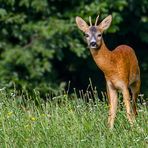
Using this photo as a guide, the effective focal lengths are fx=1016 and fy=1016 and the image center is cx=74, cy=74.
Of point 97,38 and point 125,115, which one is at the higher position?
point 97,38

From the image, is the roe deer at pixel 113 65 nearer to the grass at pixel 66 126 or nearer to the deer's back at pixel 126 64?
the deer's back at pixel 126 64

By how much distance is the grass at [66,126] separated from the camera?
8.84m

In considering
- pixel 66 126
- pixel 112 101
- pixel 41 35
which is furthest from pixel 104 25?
pixel 41 35

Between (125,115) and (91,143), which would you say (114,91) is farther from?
(91,143)

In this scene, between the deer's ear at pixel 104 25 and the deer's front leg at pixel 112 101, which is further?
the deer's ear at pixel 104 25

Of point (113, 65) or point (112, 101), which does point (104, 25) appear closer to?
point (113, 65)

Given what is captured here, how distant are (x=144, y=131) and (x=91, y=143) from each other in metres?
A: 0.57

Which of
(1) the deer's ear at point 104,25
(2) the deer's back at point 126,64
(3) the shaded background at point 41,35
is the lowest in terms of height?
(3) the shaded background at point 41,35

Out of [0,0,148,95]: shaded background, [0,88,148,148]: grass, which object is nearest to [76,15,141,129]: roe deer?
[0,88,148,148]: grass

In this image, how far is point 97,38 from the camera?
410 inches

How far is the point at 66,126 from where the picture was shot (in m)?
9.41

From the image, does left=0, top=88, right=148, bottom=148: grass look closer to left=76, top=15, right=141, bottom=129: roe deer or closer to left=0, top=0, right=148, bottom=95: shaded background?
left=76, top=15, right=141, bottom=129: roe deer

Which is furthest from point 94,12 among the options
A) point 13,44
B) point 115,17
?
point 13,44

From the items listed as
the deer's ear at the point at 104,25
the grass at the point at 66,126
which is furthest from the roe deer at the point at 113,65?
the grass at the point at 66,126
